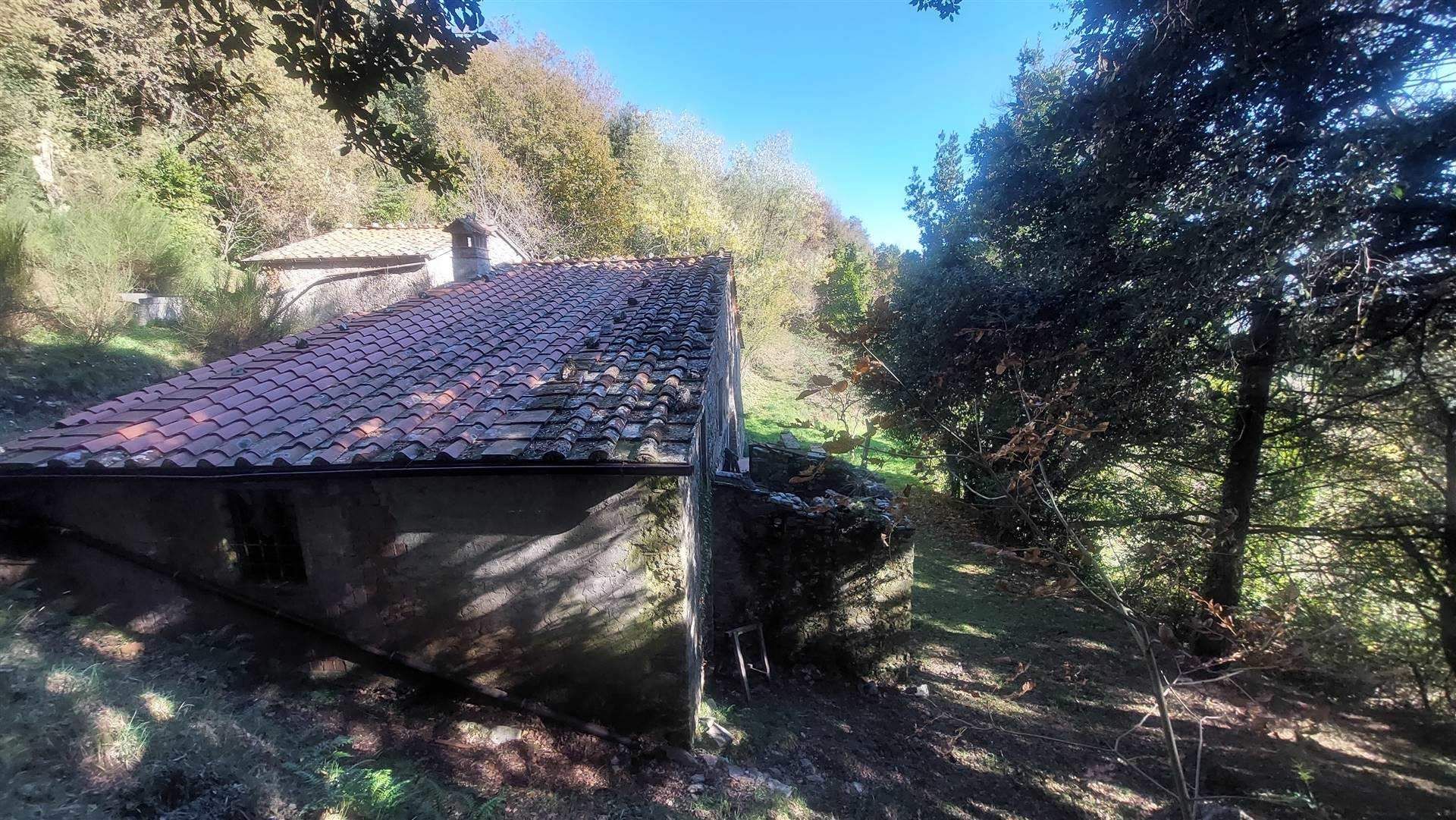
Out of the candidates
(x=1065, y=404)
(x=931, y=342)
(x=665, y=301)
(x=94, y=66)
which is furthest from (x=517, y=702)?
(x=94, y=66)

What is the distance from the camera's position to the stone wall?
175 inches

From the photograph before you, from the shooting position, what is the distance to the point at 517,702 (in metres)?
4.80

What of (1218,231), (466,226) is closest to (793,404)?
(466,226)

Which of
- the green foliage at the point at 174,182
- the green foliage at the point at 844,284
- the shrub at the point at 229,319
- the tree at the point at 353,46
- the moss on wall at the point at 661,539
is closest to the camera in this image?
the tree at the point at 353,46

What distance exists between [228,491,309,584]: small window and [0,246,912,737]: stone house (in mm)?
15

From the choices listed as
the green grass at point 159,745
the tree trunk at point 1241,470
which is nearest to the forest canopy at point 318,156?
the green grass at point 159,745

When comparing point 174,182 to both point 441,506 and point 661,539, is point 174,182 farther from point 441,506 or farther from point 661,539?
point 661,539

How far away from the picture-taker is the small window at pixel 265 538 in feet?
15.7

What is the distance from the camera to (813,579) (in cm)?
659

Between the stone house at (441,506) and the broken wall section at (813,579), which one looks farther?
the broken wall section at (813,579)

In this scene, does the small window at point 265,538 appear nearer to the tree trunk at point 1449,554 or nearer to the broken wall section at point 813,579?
the broken wall section at point 813,579

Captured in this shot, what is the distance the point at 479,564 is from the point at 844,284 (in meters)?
28.3

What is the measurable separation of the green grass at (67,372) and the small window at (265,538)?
5.88m

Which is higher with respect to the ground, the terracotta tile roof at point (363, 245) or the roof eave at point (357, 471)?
the terracotta tile roof at point (363, 245)
